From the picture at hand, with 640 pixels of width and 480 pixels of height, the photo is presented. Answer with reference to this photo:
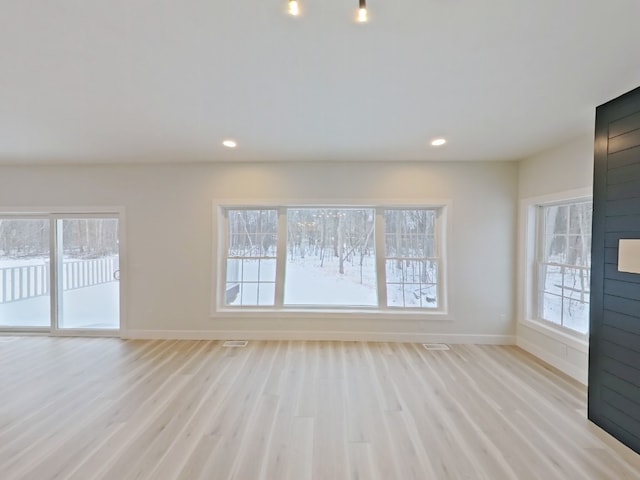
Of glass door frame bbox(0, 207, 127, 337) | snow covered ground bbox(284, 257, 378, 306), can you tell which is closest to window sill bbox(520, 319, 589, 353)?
snow covered ground bbox(284, 257, 378, 306)

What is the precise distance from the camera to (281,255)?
465 centimetres

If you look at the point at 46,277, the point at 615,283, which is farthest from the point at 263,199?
the point at 615,283

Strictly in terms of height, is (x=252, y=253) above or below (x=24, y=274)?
above

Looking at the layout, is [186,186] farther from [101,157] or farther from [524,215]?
[524,215]

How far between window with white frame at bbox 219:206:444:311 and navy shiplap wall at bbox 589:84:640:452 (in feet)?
6.97

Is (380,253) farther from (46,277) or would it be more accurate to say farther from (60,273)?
(46,277)

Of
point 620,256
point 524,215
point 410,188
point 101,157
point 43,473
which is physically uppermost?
point 101,157

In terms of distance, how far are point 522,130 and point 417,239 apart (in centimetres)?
190

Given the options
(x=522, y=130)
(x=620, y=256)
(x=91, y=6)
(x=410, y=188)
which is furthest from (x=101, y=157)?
(x=620, y=256)

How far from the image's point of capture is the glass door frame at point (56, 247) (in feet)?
14.9

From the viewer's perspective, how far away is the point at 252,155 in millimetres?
4129

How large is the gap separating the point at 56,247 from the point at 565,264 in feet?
22.3

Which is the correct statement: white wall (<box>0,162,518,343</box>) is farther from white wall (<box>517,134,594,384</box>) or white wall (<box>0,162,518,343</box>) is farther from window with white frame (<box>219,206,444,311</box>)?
window with white frame (<box>219,206,444,311</box>)

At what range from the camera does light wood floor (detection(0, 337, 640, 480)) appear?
80.5 inches
